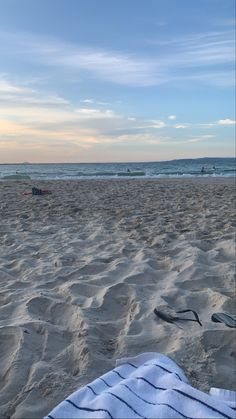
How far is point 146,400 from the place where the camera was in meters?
1.83

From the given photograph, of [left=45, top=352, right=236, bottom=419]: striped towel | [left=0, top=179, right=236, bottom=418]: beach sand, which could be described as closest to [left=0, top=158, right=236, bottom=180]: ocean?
[left=0, top=179, right=236, bottom=418]: beach sand

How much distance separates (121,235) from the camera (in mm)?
6324

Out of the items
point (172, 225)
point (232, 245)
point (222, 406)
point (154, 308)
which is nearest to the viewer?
point (222, 406)

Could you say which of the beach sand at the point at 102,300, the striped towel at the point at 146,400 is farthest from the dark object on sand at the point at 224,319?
the striped towel at the point at 146,400

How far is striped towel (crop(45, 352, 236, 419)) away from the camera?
5.55 ft

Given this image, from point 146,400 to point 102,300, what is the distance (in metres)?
1.79

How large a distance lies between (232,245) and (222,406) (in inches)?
154

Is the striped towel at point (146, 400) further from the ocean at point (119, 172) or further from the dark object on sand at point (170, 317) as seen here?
the ocean at point (119, 172)

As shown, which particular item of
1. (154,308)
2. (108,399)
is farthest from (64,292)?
(108,399)

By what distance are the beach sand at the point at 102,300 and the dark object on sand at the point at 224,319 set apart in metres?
0.05

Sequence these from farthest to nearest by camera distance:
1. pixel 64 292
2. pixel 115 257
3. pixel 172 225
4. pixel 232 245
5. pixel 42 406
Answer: pixel 172 225 < pixel 232 245 < pixel 115 257 < pixel 64 292 < pixel 42 406

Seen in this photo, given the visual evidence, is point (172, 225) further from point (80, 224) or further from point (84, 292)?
point (84, 292)

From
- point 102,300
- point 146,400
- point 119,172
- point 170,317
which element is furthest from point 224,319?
point 119,172

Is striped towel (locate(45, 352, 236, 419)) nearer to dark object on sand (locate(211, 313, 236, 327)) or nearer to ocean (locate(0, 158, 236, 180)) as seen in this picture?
dark object on sand (locate(211, 313, 236, 327))
